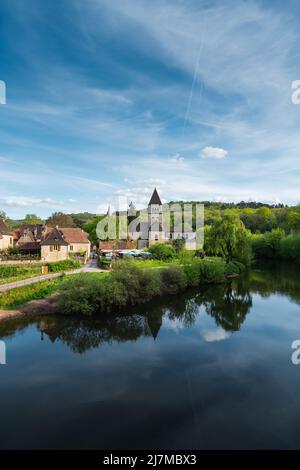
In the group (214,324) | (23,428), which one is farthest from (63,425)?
(214,324)

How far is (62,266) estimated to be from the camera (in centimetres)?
2603

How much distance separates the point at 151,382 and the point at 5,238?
91.8 ft

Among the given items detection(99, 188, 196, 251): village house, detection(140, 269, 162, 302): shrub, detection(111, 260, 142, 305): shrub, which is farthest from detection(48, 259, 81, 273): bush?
detection(99, 188, 196, 251): village house

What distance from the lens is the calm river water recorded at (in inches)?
315

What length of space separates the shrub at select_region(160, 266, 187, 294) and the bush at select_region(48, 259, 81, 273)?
338 inches

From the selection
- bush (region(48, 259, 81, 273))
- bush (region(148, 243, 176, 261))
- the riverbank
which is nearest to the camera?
the riverbank

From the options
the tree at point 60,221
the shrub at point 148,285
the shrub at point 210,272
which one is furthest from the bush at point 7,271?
the tree at point 60,221

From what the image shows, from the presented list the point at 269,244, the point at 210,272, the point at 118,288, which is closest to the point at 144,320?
the point at 118,288

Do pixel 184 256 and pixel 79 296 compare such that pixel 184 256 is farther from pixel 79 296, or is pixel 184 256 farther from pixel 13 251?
pixel 13 251

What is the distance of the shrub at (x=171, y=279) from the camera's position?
2286 cm

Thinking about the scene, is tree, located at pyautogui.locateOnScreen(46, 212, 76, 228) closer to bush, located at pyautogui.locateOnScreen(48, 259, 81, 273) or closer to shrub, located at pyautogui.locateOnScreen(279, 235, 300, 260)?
bush, located at pyautogui.locateOnScreen(48, 259, 81, 273)

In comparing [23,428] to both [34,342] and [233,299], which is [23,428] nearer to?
[34,342]
